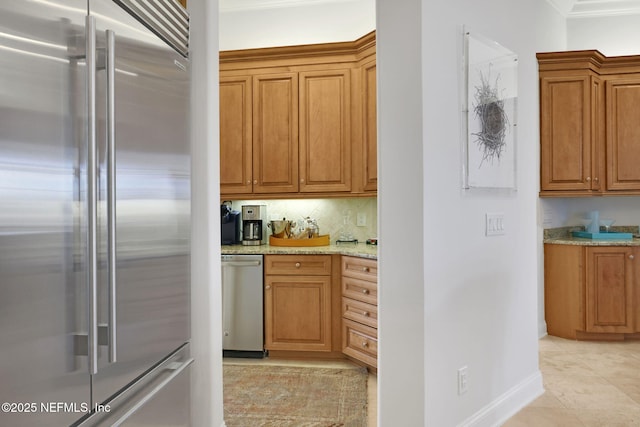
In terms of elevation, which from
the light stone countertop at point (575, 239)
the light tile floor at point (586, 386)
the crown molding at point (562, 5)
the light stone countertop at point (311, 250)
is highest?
the crown molding at point (562, 5)

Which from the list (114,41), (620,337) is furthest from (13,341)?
(620,337)

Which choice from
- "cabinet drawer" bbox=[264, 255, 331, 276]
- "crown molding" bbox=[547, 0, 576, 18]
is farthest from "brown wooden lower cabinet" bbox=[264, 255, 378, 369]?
"crown molding" bbox=[547, 0, 576, 18]

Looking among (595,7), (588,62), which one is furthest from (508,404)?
(595,7)

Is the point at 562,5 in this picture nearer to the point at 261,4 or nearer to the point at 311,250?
the point at 261,4

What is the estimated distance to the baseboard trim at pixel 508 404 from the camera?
2.51 m

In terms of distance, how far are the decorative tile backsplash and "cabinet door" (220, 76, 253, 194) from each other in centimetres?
40

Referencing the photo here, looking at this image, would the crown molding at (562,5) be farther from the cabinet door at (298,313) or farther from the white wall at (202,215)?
the white wall at (202,215)

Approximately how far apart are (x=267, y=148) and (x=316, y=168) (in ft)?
1.62

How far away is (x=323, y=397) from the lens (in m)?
3.06

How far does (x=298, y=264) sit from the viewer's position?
379 cm

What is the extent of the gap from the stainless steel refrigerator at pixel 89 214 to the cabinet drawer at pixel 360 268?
191cm

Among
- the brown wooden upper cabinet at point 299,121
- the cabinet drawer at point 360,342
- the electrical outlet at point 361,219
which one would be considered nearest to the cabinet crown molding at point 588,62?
the brown wooden upper cabinet at point 299,121

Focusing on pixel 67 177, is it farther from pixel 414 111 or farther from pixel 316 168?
pixel 316 168

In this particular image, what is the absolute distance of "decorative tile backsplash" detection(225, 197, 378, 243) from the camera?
171 inches
